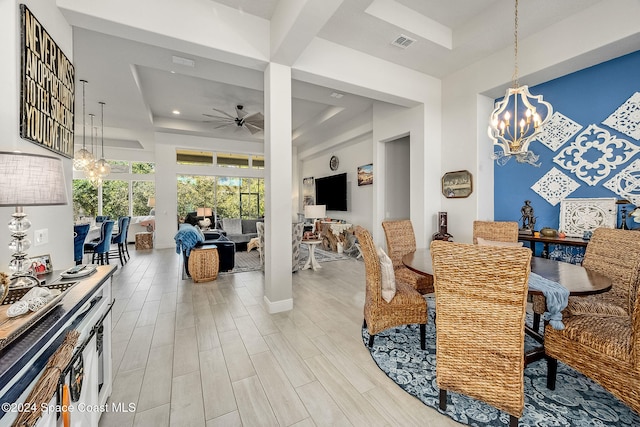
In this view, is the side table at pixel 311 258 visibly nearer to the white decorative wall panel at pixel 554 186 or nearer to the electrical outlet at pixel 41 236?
the white decorative wall panel at pixel 554 186

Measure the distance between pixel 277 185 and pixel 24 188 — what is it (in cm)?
216

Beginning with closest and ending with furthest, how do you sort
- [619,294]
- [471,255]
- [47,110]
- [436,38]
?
[471,255] < [47,110] < [619,294] < [436,38]

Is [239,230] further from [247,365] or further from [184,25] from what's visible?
[247,365]

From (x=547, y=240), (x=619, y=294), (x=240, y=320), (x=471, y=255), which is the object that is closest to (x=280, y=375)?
(x=240, y=320)

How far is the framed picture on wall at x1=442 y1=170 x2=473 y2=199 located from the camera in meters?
4.06

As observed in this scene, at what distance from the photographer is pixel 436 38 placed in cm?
346

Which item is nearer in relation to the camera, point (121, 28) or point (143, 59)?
point (121, 28)

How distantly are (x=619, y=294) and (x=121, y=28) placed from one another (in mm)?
5006

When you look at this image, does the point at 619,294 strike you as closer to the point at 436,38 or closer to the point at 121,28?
the point at 436,38

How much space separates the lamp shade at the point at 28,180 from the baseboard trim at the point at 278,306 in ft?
7.44

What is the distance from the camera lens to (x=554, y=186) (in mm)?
3512

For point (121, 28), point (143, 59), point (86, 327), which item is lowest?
point (86, 327)

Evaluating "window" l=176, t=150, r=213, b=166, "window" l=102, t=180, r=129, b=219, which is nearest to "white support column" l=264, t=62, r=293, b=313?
"window" l=176, t=150, r=213, b=166

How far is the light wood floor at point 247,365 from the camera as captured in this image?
1.62 meters
